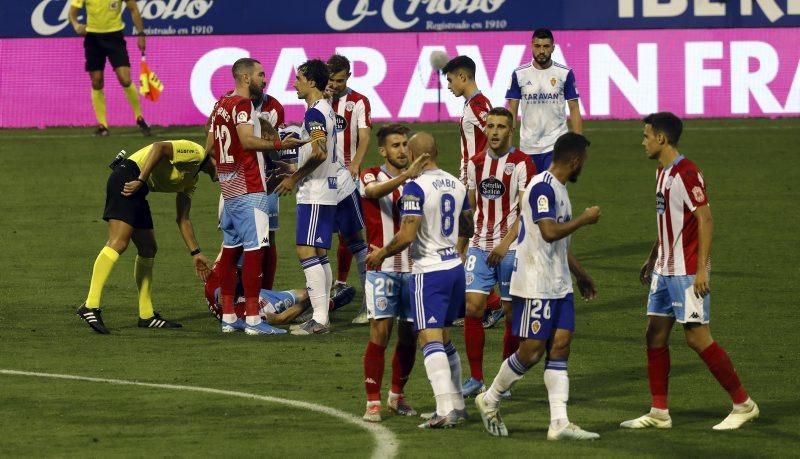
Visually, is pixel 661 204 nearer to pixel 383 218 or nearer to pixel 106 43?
pixel 383 218

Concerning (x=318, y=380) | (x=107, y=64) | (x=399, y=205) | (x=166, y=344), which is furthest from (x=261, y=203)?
(x=107, y=64)

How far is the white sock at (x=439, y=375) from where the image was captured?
32.8 ft

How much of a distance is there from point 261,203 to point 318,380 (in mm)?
2453

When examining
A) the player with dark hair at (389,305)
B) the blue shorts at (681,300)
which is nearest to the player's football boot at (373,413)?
the player with dark hair at (389,305)

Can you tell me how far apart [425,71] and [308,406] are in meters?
17.8

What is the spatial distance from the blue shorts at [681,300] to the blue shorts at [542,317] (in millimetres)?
673

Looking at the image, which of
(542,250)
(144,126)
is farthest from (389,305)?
(144,126)

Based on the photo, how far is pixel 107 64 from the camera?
27.6 m

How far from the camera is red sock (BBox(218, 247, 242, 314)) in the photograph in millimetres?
13742

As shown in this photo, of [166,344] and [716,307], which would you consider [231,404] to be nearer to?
[166,344]

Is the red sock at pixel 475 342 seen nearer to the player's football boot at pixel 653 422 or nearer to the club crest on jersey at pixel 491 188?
the club crest on jersey at pixel 491 188

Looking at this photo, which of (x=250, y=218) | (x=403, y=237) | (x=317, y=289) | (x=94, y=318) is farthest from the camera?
(x=317, y=289)

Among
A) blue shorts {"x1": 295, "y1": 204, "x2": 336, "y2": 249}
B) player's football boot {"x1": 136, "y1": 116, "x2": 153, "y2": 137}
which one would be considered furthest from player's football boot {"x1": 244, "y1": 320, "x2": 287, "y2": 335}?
player's football boot {"x1": 136, "y1": 116, "x2": 153, "y2": 137}

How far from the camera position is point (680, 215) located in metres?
10.2
